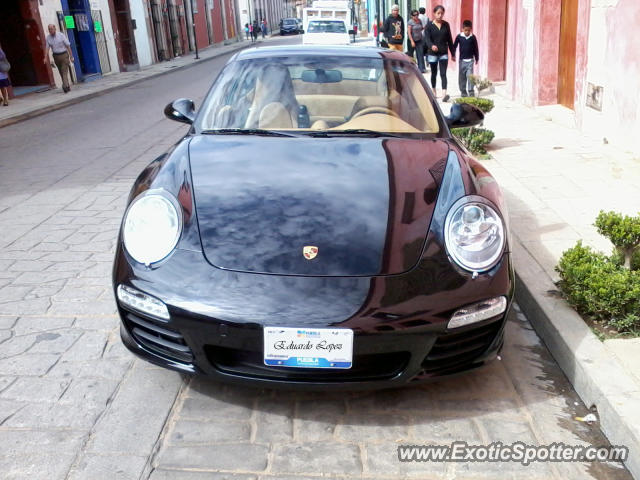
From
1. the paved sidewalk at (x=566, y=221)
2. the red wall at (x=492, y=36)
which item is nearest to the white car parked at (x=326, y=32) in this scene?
the red wall at (x=492, y=36)

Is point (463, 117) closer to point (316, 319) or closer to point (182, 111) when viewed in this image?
point (182, 111)

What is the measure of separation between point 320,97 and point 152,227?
1901 millimetres

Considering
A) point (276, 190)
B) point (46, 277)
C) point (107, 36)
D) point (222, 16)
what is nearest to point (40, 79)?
point (107, 36)

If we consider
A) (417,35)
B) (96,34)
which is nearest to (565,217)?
(417,35)

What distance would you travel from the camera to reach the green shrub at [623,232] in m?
3.46

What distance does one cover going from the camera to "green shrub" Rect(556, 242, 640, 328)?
3.21 metres

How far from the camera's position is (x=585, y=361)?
2.95 m

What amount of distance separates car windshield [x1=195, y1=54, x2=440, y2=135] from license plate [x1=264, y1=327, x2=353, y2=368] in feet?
5.22

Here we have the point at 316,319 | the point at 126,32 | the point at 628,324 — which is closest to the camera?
the point at 316,319

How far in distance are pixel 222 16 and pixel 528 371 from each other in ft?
174

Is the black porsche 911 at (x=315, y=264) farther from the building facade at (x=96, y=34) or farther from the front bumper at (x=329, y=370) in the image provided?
the building facade at (x=96, y=34)

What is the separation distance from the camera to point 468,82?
12.8 metres

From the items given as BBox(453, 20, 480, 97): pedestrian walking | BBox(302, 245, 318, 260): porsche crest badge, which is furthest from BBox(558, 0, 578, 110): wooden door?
BBox(302, 245, 318, 260): porsche crest badge

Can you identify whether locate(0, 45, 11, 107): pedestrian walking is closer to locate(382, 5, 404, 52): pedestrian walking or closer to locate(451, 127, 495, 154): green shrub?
locate(382, 5, 404, 52): pedestrian walking
